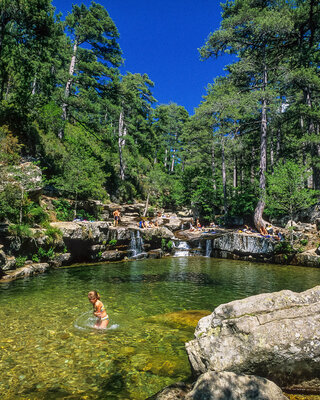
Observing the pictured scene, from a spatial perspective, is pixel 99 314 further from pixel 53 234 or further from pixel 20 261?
pixel 53 234

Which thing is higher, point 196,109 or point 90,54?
point 90,54

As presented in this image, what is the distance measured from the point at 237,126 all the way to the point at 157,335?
71.3 ft

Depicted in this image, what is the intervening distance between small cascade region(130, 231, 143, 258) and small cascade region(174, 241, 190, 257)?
10.9 ft

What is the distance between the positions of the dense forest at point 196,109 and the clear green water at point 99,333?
6.22 m

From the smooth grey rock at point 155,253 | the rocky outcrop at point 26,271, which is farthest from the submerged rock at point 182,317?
the smooth grey rock at point 155,253

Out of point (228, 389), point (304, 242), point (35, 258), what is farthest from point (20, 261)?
point (304, 242)

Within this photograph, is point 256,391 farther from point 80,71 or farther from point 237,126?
point 80,71

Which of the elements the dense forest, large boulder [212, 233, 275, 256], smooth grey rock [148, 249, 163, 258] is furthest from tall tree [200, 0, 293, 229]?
smooth grey rock [148, 249, 163, 258]

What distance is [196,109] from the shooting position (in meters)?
23.3

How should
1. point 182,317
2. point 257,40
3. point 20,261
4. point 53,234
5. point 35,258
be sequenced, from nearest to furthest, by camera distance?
point 182,317 → point 20,261 → point 35,258 → point 53,234 → point 257,40

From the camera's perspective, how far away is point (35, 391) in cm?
353

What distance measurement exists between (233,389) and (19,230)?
11.8 m

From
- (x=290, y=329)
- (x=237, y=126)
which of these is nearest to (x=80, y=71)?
(x=237, y=126)

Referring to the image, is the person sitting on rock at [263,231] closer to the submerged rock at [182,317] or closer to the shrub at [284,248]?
the shrub at [284,248]
